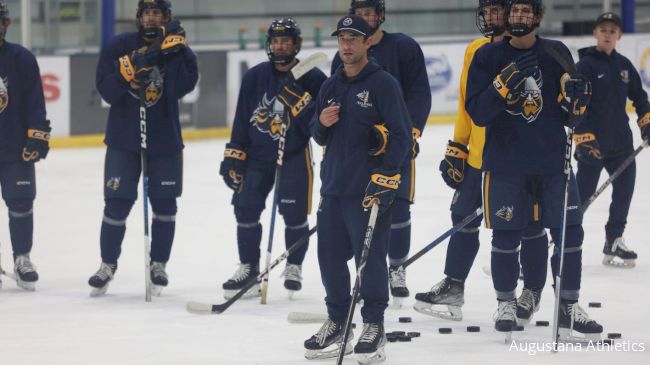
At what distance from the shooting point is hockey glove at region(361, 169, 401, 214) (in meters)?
4.55

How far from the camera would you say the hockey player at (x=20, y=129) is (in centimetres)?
615

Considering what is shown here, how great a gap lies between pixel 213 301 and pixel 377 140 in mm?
1633

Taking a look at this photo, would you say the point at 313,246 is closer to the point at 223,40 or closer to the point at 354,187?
the point at 354,187

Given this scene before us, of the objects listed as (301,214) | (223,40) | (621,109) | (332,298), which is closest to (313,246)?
(301,214)

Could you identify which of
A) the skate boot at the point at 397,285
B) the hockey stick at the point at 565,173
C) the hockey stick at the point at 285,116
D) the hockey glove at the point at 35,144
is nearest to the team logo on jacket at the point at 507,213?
the hockey stick at the point at 565,173

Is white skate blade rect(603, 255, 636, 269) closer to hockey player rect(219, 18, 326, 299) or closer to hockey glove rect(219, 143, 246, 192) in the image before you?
hockey player rect(219, 18, 326, 299)

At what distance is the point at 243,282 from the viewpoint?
5.94m

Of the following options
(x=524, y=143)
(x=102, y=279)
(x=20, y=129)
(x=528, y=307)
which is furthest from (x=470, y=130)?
(x=20, y=129)

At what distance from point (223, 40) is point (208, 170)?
4.91 meters

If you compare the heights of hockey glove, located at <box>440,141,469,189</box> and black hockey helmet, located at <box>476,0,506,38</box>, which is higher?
black hockey helmet, located at <box>476,0,506,38</box>

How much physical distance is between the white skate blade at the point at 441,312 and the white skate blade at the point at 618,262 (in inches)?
60.3

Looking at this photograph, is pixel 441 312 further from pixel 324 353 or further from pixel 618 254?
pixel 618 254

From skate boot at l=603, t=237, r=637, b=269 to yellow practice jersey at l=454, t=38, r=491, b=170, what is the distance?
5.33 ft

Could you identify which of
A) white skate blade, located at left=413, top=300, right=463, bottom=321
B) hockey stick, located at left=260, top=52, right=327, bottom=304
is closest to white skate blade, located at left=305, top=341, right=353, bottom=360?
white skate blade, located at left=413, top=300, right=463, bottom=321
